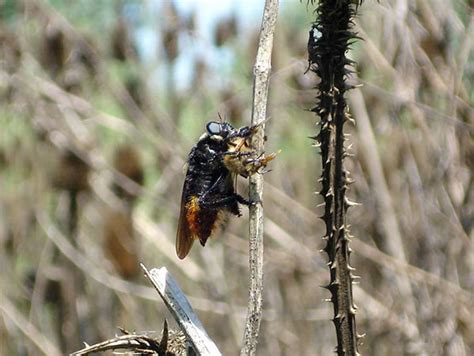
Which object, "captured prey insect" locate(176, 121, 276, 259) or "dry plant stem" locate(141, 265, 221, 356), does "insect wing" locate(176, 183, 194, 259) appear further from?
"dry plant stem" locate(141, 265, 221, 356)

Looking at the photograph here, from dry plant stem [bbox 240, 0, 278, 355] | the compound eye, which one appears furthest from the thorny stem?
the compound eye

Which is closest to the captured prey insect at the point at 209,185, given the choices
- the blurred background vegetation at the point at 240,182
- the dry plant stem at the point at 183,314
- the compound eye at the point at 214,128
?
the compound eye at the point at 214,128

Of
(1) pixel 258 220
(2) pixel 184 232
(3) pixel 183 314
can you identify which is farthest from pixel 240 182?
(1) pixel 258 220

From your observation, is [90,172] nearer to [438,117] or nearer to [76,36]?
[76,36]

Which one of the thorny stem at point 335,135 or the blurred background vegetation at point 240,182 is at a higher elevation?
the blurred background vegetation at point 240,182

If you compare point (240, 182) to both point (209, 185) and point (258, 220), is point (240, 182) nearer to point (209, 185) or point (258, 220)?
point (209, 185)

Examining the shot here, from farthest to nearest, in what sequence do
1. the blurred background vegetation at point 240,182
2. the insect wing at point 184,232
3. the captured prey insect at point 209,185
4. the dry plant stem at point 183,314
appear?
the blurred background vegetation at point 240,182 < the insect wing at point 184,232 < the captured prey insect at point 209,185 < the dry plant stem at point 183,314

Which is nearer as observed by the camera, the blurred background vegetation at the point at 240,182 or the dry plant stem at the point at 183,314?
the dry plant stem at the point at 183,314

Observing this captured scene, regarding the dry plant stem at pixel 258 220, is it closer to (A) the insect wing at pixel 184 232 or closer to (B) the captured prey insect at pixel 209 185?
(B) the captured prey insect at pixel 209 185
